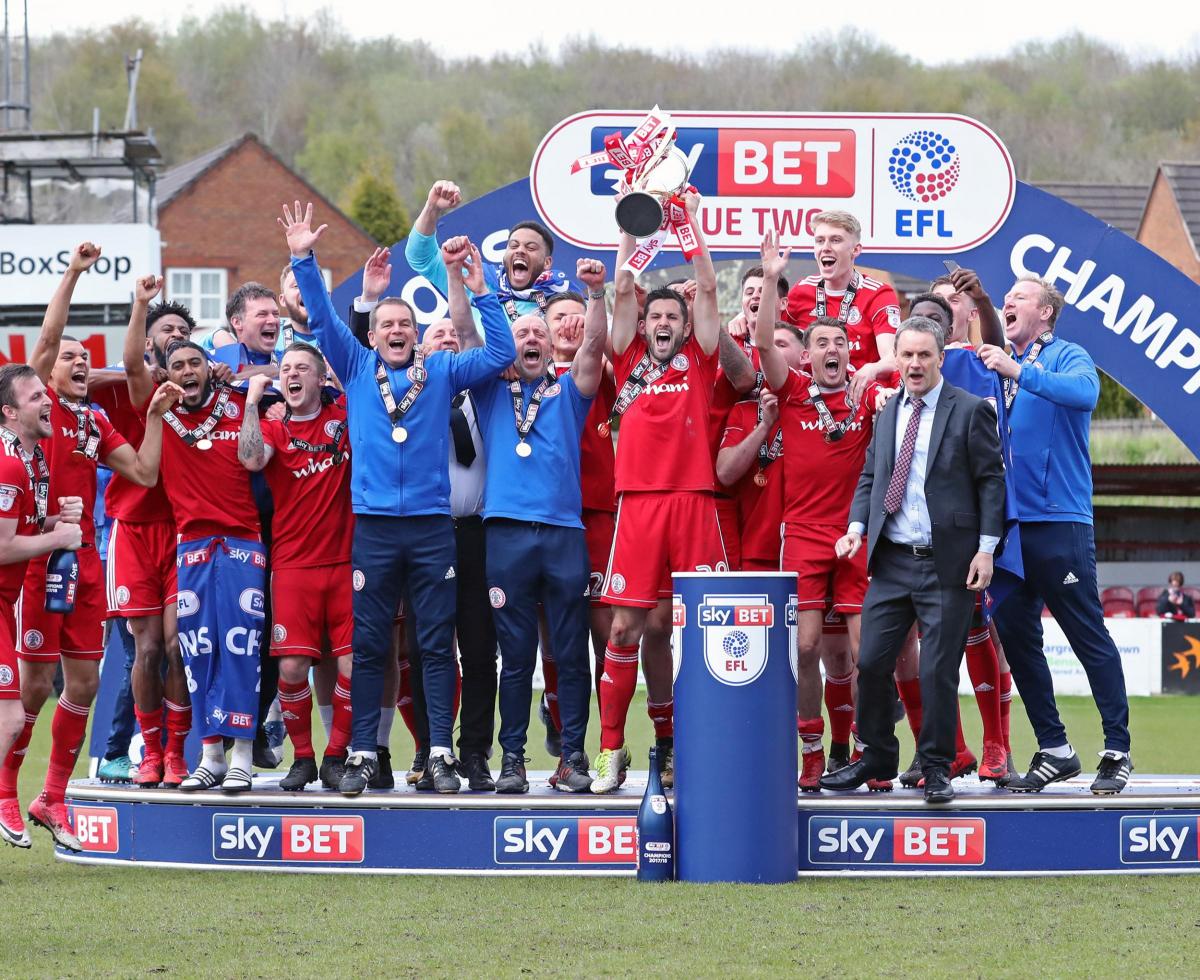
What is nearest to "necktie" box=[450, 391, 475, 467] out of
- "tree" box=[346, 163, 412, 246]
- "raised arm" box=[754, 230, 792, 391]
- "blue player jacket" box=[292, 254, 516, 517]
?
"blue player jacket" box=[292, 254, 516, 517]

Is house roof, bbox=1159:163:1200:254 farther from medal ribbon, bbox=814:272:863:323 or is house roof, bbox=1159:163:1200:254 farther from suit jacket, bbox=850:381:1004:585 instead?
suit jacket, bbox=850:381:1004:585

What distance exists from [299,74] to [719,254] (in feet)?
248

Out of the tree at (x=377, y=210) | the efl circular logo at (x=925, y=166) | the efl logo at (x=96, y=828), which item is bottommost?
the efl logo at (x=96, y=828)

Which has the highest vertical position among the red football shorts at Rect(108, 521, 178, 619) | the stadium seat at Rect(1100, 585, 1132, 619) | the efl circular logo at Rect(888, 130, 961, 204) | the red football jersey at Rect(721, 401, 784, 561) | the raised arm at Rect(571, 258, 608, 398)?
the efl circular logo at Rect(888, 130, 961, 204)

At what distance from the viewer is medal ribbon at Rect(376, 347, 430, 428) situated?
735 centimetres

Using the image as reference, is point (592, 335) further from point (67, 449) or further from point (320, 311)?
point (67, 449)

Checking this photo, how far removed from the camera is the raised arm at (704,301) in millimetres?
7297

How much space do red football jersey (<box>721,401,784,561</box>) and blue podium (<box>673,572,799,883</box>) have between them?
1.00 m

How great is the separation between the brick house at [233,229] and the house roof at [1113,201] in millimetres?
16982

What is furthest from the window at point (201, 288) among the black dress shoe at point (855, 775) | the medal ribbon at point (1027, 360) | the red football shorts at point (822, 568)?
the black dress shoe at point (855, 775)

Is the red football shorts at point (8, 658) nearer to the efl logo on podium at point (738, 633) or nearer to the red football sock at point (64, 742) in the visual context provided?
the red football sock at point (64, 742)

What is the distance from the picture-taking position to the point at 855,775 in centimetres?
749

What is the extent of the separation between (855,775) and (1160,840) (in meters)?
1.29

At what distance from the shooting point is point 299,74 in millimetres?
81250
